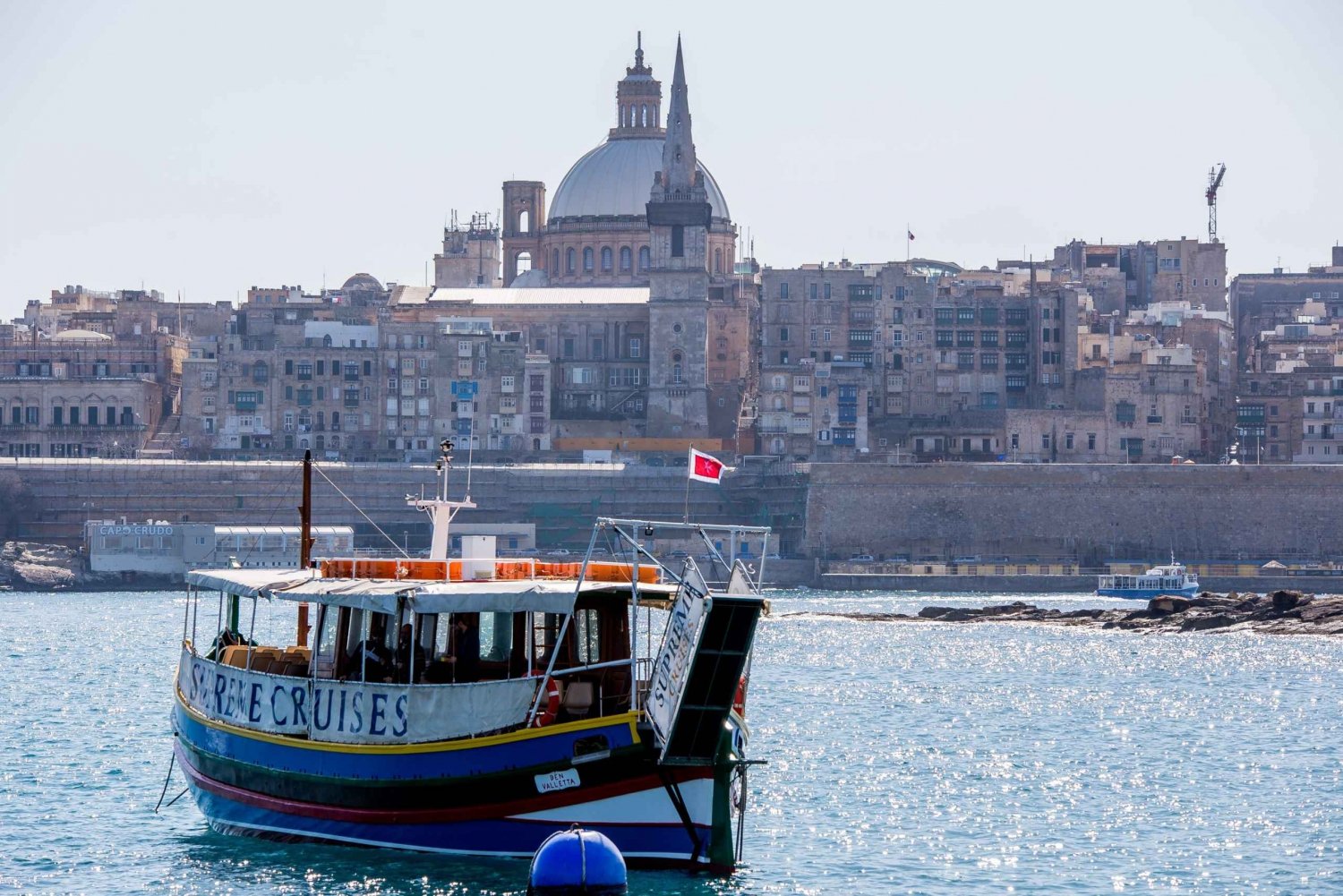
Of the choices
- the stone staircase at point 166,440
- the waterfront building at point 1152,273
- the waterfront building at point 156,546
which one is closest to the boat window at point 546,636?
the waterfront building at point 156,546

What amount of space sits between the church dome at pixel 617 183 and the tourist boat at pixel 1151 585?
4868 centimetres

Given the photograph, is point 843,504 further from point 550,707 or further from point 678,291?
point 550,707

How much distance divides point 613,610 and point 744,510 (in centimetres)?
7348

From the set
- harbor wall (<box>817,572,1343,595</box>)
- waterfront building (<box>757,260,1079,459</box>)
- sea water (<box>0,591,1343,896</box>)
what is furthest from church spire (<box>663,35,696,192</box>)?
sea water (<box>0,591,1343,896</box>)

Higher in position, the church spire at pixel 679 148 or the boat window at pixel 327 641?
the church spire at pixel 679 148

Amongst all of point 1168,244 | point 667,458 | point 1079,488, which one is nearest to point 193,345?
point 667,458

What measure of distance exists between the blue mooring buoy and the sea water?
3.60ft

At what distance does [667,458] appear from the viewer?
341ft

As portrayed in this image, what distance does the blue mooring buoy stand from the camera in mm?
20625

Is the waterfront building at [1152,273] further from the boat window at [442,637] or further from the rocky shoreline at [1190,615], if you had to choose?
the boat window at [442,637]

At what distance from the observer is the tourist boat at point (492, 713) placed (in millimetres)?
22109

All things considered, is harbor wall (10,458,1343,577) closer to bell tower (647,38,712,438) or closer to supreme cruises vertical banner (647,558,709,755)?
bell tower (647,38,712,438)

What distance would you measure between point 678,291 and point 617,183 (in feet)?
53.4

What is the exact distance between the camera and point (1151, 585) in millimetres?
79062
